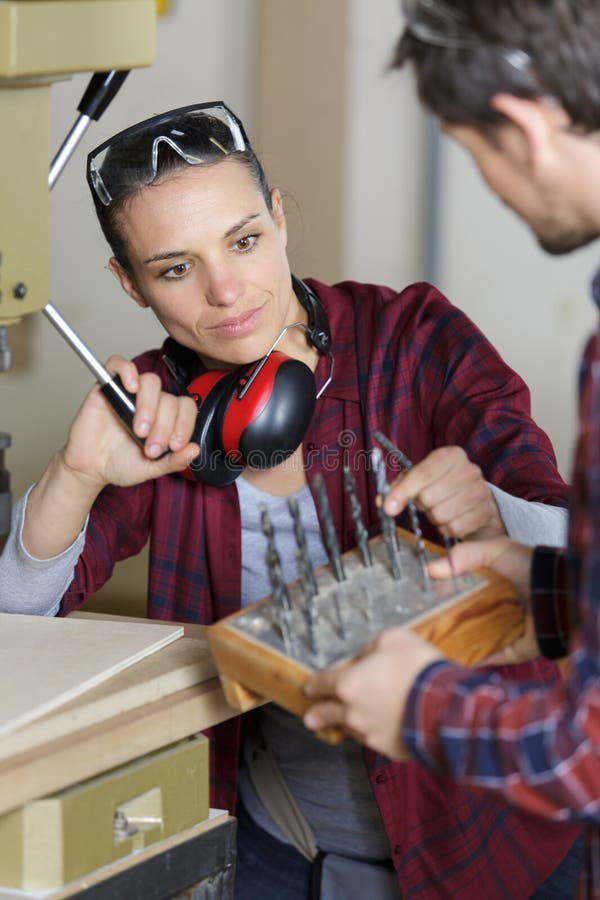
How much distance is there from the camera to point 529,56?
874 millimetres

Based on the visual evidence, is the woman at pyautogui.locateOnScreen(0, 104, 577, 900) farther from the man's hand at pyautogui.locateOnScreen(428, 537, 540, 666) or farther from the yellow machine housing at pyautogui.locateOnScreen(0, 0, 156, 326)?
the yellow machine housing at pyautogui.locateOnScreen(0, 0, 156, 326)

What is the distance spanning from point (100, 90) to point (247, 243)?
33cm

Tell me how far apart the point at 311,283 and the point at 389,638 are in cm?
93

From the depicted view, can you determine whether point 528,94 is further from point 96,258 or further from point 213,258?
point 96,258

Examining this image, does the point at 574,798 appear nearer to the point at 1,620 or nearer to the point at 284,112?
the point at 1,620

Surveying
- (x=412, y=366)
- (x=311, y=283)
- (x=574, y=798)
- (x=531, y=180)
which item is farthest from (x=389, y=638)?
(x=311, y=283)

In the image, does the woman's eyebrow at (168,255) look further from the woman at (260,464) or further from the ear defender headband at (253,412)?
the ear defender headband at (253,412)

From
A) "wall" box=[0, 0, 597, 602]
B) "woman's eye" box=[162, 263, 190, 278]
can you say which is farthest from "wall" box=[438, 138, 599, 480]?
"woman's eye" box=[162, 263, 190, 278]

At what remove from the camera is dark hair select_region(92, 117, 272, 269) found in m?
1.57

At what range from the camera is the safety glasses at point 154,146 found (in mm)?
1566

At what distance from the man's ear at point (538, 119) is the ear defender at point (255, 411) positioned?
0.69 metres

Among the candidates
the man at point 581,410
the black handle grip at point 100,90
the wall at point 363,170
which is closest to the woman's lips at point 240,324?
the black handle grip at point 100,90

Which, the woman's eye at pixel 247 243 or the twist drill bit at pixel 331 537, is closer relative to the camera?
the twist drill bit at pixel 331 537

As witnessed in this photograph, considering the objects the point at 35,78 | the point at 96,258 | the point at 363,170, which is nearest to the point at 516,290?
the point at 363,170
